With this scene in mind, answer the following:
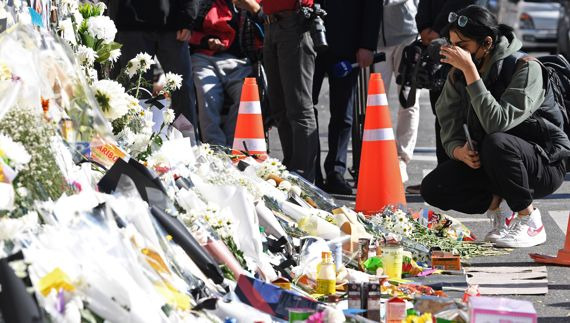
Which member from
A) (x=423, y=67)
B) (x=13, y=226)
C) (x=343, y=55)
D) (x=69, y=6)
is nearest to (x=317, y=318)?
(x=13, y=226)

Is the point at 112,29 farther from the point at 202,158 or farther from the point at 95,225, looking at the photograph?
the point at 95,225

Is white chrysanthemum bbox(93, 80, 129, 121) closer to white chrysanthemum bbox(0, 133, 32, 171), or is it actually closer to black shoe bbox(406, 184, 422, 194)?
white chrysanthemum bbox(0, 133, 32, 171)

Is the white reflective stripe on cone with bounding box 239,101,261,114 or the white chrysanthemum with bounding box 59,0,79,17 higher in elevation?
the white chrysanthemum with bounding box 59,0,79,17

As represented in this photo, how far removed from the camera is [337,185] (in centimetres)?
965

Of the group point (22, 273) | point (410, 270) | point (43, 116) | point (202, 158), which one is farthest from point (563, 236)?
point (22, 273)

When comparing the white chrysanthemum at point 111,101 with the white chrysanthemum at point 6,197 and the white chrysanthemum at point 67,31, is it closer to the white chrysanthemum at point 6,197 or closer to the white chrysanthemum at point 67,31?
the white chrysanthemum at point 67,31

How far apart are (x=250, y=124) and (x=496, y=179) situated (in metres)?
2.27

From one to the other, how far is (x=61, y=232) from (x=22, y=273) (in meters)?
0.26

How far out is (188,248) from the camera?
5121 millimetres

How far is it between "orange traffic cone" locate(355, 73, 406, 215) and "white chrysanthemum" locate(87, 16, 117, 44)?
248 cm

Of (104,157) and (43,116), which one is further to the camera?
(104,157)

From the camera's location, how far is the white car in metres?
27.0

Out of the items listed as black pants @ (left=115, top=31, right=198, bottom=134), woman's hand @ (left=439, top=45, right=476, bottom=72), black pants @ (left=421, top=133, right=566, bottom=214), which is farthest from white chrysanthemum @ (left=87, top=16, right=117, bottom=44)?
black pants @ (left=115, top=31, right=198, bottom=134)

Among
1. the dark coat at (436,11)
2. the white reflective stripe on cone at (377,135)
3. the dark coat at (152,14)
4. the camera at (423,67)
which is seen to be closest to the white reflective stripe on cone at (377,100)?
the white reflective stripe on cone at (377,135)
